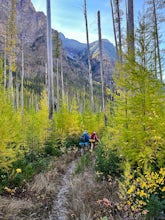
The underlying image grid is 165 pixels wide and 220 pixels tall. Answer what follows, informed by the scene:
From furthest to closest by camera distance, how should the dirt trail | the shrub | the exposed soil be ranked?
the shrub < the dirt trail < the exposed soil

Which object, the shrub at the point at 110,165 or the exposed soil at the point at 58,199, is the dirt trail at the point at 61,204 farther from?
the shrub at the point at 110,165

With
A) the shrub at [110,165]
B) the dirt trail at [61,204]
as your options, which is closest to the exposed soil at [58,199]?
the dirt trail at [61,204]

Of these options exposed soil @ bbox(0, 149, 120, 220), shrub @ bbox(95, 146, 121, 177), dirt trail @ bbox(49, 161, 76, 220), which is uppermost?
shrub @ bbox(95, 146, 121, 177)

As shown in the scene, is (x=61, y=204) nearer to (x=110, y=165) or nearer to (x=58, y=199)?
(x=58, y=199)

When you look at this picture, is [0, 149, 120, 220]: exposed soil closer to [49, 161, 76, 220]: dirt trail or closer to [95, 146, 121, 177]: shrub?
[49, 161, 76, 220]: dirt trail

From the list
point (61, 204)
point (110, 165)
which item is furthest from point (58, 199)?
point (110, 165)

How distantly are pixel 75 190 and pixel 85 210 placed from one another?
1.29m

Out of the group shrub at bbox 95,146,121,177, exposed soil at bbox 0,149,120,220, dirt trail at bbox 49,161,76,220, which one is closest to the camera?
exposed soil at bbox 0,149,120,220

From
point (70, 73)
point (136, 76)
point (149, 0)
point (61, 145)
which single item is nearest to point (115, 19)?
point (149, 0)

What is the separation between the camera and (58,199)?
6.59 meters

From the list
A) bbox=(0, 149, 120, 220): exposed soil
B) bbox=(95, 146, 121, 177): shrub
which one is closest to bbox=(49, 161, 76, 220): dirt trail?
bbox=(0, 149, 120, 220): exposed soil

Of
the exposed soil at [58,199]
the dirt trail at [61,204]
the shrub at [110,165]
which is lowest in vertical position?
the dirt trail at [61,204]

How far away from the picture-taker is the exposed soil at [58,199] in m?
5.28

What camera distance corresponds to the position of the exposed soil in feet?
17.3
